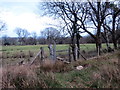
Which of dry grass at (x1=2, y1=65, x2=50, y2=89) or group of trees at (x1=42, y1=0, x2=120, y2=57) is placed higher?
group of trees at (x1=42, y1=0, x2=120, y2=57)

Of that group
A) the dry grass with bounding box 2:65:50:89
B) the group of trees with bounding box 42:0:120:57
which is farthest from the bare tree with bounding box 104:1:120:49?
the dry grass with bounding box 2:65:50:89

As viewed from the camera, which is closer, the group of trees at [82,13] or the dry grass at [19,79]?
the dry grass at [19,79]

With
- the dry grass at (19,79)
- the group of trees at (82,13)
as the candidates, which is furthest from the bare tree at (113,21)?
the dry grass at (19,79)

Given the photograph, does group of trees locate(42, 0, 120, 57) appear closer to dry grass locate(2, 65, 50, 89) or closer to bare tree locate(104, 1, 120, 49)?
bare tree locate(104, 1, 120, 49)

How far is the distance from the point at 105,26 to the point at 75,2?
7.66m

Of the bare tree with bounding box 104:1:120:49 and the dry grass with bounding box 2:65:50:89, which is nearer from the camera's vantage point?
the dry grass with bounding box 2:65:50:89

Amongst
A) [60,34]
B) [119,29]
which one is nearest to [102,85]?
[60,34]

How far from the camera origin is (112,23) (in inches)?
821

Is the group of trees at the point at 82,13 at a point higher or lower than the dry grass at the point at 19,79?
higher

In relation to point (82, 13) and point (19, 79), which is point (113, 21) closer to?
point (82, 13)

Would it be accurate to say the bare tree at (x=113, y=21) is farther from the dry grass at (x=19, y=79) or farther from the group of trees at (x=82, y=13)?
the dry grass at (x=19, y=79)

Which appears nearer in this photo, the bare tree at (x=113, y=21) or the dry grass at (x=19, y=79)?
the dry grass at (x=19, y=79)

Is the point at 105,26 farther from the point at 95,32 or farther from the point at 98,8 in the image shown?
the point at 98,8

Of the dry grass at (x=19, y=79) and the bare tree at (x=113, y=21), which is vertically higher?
the bare tree at (x=113, y=21)
